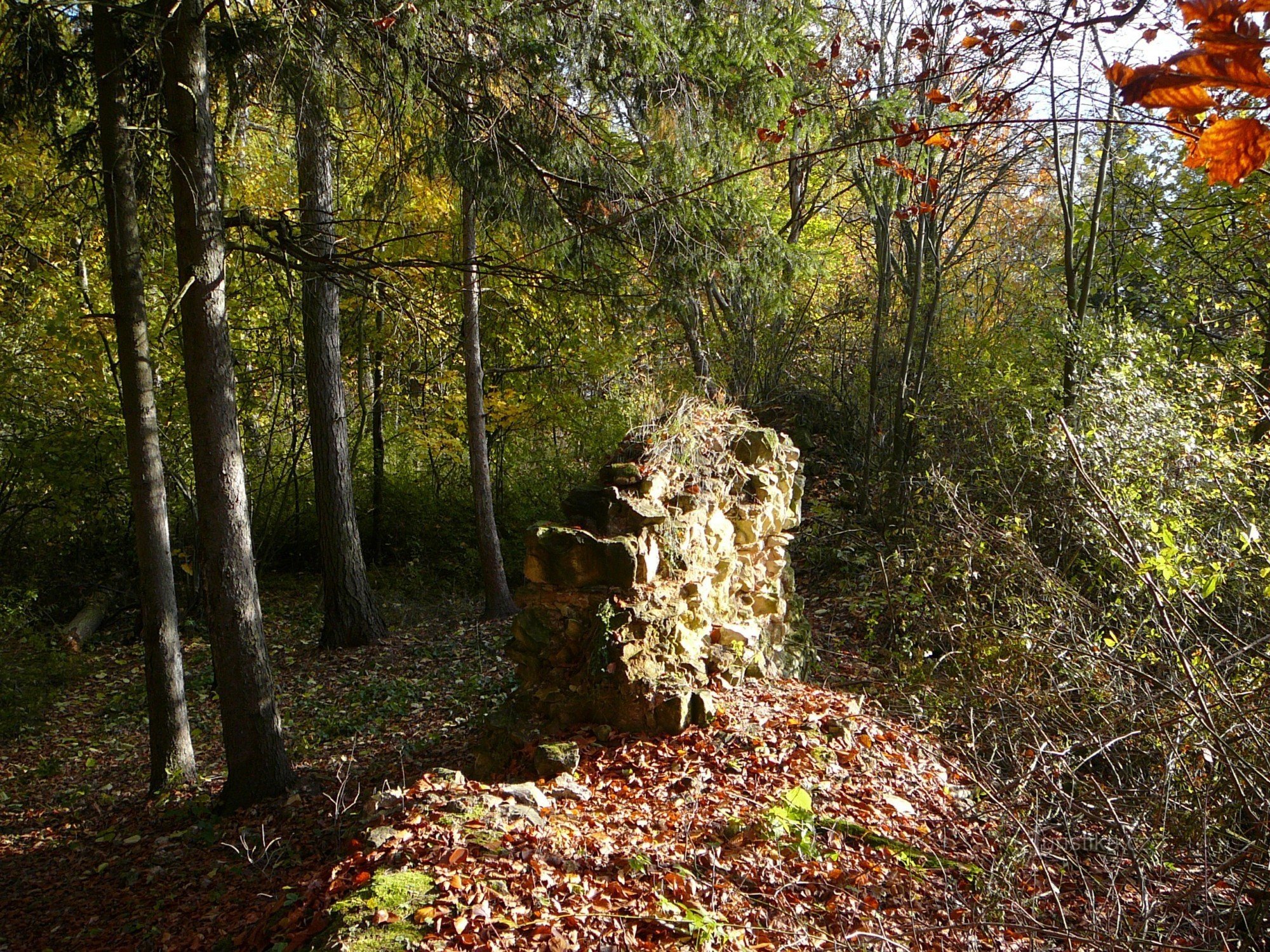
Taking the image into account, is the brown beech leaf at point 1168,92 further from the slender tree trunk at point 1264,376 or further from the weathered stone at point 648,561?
the slender tree trunk at point 1264,376

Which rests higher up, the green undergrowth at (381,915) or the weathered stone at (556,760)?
the green undergrowth at (381,915)

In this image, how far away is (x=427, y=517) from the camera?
45.9ft

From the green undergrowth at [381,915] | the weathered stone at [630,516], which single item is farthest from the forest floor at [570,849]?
the weathered stone at [630,516]

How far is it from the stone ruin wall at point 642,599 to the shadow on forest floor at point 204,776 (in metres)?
1.20

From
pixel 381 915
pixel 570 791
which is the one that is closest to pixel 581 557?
pixel 570 791

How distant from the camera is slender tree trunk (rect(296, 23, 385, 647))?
9398 mm

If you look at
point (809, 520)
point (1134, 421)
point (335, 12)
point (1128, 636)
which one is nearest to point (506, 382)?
point (809, 520)

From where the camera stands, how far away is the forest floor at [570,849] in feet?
9.59

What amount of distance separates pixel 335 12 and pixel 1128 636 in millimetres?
6256

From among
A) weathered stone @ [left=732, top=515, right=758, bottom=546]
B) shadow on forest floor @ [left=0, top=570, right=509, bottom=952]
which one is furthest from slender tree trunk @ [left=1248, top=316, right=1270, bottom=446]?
shadow on forest floor @ [left=0, top=570, right=509, bottom=952]

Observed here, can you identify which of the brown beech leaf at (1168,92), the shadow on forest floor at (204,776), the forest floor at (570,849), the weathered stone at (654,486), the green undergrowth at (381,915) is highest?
the brown beech leaf at (1168,92)

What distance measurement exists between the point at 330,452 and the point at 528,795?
7002mm

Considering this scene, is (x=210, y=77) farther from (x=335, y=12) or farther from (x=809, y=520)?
(x=809, y=520)

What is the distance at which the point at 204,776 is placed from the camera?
21.9 ft
